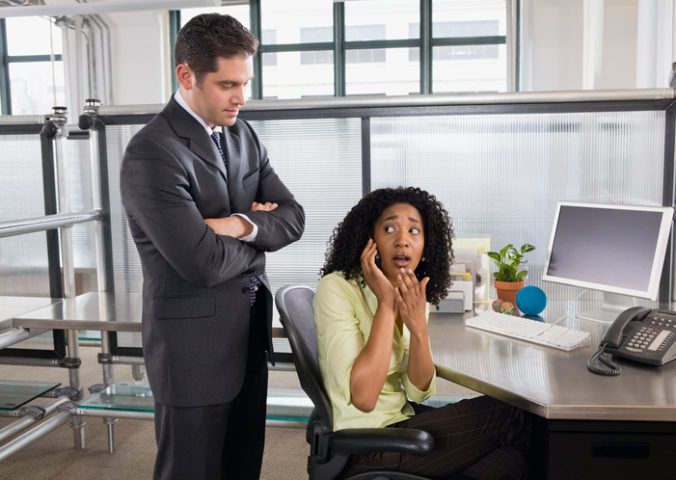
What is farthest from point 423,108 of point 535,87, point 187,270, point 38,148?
point 535,87

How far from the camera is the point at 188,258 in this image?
1330 millimetres

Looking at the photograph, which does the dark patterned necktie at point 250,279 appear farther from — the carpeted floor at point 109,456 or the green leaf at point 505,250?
the green leaf at point 505,250

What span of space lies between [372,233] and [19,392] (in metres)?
1.48

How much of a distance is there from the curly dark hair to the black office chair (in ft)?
0.62

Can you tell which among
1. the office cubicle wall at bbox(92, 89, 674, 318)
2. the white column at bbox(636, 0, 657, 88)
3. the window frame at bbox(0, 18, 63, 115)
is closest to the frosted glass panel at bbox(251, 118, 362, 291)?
the office cubicle wall at bbox(92, 89, 674, 318)

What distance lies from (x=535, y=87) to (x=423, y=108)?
159 inches

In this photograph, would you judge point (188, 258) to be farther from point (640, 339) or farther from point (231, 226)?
point (640, 339)

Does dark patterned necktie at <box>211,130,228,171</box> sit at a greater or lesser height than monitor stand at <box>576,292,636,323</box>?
greater

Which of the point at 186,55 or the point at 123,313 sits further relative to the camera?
the point at 123,313

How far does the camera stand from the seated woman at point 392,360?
130 centimetres

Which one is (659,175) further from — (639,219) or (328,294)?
(328,294)

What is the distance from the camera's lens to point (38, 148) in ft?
7.98

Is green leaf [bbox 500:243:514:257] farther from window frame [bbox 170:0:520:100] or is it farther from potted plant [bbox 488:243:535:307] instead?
window frame [bbox 170:0:520:100]

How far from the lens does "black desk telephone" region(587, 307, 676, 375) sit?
1.42 metres
